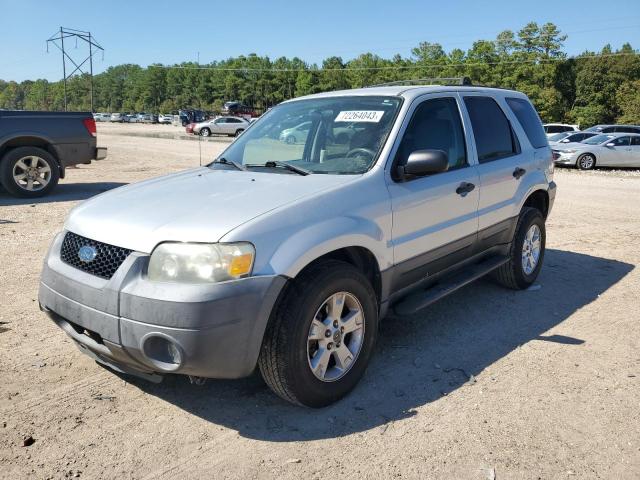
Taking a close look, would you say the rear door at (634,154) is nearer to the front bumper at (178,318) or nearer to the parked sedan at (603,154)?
the parked sedan at (603,154)

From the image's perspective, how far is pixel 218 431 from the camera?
303 cm

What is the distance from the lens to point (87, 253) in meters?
3.05

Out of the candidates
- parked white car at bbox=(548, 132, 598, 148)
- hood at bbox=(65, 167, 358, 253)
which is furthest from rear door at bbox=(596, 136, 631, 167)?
hood at bbox=(65, 167, 358, 253)

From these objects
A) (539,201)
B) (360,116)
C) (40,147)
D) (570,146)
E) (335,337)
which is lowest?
(335,337)

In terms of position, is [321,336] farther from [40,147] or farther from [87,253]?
[40,147]

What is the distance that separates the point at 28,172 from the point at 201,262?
877 cm

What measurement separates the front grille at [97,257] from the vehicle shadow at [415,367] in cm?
90

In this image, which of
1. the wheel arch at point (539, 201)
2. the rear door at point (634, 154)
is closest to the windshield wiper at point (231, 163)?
the wheel arch at point (539, 201)

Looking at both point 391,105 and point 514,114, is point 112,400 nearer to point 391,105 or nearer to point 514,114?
point 391,105

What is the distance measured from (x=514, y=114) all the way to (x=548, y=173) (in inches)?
32.1

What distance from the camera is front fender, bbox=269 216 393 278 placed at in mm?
2857

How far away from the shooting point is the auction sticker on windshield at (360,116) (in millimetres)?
3906

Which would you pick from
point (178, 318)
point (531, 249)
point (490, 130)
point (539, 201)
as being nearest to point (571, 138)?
point (539, 201)

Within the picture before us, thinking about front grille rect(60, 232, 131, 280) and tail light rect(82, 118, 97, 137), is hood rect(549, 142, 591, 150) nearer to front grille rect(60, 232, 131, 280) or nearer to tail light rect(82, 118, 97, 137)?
tail light rect(82, 118, 97, 137)
